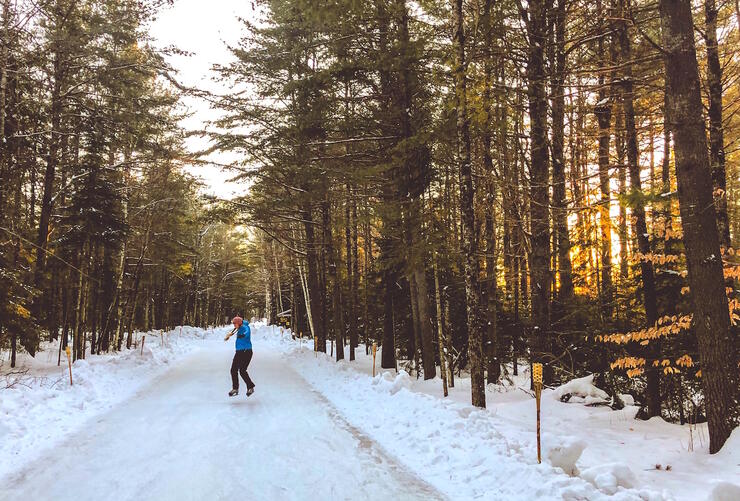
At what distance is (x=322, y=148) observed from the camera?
1527 cm

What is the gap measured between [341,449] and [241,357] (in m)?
5.35

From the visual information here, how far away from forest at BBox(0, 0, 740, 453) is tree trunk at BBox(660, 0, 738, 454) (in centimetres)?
2

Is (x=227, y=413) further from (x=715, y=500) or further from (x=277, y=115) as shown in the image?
(x=277, y=115)

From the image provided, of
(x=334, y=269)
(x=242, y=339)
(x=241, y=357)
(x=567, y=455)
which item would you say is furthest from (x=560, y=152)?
(x=334, y=269)

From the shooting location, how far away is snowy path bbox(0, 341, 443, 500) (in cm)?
504

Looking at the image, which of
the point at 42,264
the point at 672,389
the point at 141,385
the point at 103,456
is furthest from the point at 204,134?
the point at 672,389

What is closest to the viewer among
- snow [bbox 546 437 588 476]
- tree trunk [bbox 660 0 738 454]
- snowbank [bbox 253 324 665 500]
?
snowbank [bbox 253 324 665 500]

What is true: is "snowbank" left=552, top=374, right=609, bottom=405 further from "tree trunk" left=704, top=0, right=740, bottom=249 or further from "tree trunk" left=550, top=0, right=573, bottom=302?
"tree trunk" left=704, top=0, right=740, bottom=249

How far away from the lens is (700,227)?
5844 millimetres

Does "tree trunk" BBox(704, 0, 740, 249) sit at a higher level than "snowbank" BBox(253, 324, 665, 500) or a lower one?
higher

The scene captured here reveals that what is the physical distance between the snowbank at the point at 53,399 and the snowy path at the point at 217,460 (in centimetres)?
38

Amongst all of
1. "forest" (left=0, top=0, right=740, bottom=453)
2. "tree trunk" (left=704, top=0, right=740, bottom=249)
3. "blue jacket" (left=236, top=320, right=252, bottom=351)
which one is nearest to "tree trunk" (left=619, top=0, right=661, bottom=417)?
"forest" (left=0, top=0, right=740, bottom=453)

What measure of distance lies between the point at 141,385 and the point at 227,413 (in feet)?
19.3

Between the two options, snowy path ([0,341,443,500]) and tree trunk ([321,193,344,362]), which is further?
tree trunk ([321,193,344,362])
